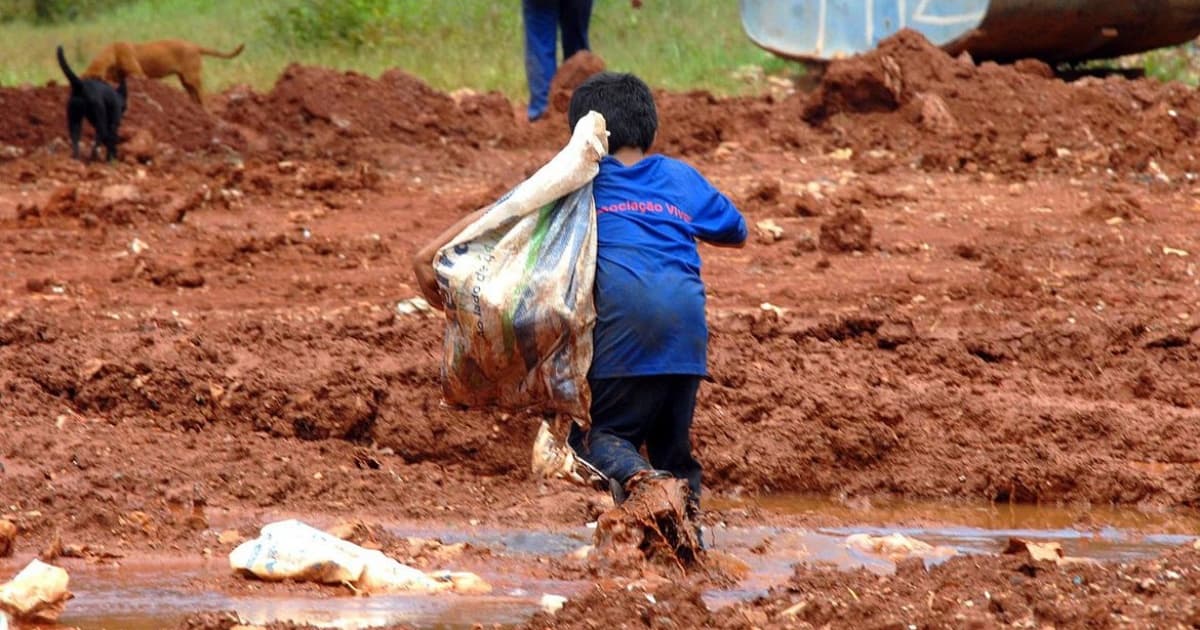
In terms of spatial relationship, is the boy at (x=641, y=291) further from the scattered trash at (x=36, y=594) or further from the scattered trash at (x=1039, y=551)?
the scattered trash at (x=36, y=594)

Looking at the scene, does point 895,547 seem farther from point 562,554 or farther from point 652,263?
point 652,263

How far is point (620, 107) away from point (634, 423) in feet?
2.75

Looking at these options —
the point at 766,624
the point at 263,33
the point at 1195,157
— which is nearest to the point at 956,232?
the point at 1195,157

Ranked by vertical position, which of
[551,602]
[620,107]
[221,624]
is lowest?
[551,602]

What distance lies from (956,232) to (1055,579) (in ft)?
18.9

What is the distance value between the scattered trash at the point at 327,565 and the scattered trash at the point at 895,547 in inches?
47.0

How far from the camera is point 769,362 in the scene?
655 centimetres

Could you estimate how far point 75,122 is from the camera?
38.3 feet

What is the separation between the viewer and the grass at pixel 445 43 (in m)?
17.4

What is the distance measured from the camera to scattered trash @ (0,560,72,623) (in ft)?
12.7

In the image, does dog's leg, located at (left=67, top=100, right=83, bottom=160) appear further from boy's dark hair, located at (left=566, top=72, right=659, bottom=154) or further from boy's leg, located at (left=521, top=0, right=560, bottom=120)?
boy's dark hair, located at (left=566, top=72, right=659, bottom=154)

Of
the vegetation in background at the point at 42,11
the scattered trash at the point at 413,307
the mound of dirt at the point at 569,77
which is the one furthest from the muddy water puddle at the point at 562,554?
the vegetation in background at the point at 42,11

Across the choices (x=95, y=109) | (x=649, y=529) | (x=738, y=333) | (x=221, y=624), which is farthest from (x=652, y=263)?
(x=95, y=109)

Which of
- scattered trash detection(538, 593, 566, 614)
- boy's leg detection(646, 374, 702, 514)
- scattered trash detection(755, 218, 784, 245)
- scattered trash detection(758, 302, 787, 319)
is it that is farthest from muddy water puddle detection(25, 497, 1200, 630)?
scattered trash detection(755, 218, 784, 245)
